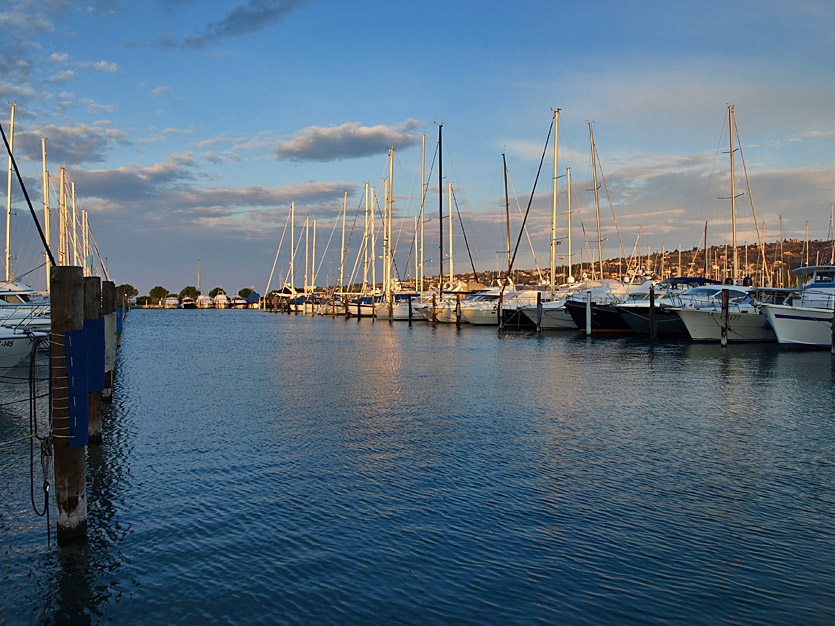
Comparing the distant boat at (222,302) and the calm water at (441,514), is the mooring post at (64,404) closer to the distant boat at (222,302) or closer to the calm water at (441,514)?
the calm water at (441,514)

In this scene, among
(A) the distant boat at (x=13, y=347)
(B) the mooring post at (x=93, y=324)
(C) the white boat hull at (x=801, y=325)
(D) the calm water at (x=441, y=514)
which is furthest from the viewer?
(C) the white boat hull at (x=801, y=325)

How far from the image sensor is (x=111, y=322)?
1989 cm

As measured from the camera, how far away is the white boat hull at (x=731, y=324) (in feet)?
135

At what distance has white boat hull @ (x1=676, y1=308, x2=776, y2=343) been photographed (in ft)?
135

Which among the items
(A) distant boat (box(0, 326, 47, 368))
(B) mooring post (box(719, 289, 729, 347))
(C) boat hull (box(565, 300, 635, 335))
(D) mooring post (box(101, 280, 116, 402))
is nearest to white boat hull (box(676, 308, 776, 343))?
(B) mooring post (box(719, 289, 729, 347))

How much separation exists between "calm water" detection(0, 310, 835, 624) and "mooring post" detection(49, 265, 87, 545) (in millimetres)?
558

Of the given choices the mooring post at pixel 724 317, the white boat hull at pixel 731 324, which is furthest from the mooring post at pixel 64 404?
the white boat hull at pixel 731 324

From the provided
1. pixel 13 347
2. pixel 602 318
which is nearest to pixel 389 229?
pixel 602 318

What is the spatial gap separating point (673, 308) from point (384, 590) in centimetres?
3914

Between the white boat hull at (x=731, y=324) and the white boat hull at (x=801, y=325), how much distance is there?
4747mm

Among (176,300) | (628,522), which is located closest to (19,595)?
(628,522)

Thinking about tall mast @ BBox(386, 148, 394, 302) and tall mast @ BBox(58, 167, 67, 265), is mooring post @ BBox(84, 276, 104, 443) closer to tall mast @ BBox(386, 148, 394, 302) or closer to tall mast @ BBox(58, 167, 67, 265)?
tall mast @ BBox(58, 167, 67, 265)

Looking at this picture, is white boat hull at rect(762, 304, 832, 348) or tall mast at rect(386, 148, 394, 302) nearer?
white boat hull at rect(762, 304, 832, 348)

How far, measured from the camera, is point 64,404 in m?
7.78
